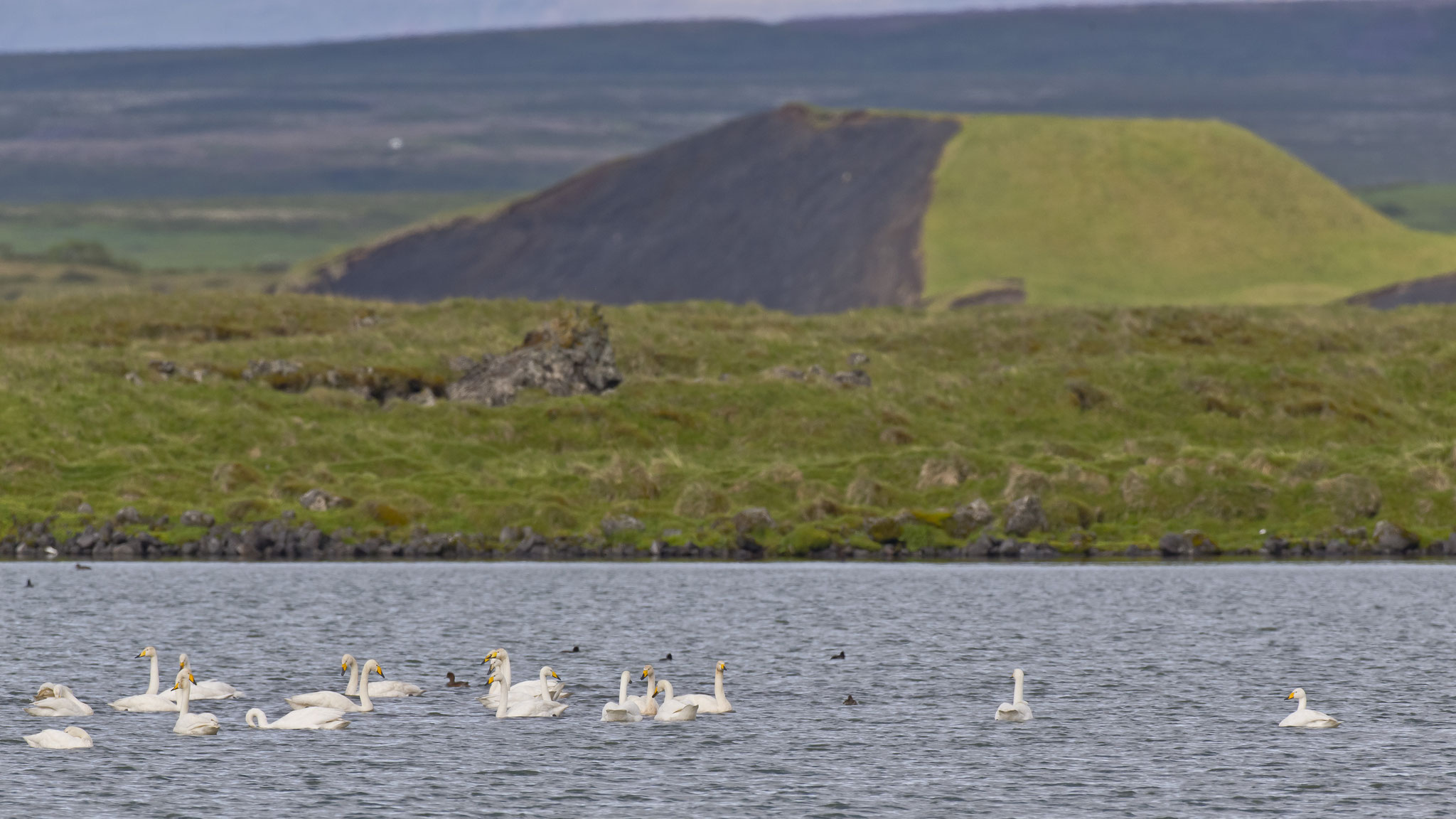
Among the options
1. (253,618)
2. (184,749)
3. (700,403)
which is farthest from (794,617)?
(700,403)

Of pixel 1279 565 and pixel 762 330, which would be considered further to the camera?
pixel 762 330

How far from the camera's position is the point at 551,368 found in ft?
355

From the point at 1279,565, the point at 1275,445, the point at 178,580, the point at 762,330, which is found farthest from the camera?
the point at 762,330

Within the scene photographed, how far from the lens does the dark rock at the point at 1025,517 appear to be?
83.3 metres

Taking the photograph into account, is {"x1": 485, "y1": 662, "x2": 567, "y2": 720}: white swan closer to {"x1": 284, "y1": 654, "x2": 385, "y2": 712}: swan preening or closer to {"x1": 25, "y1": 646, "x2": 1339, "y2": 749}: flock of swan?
{"x1": 25, "y1": 646, "x2": 1339, "y2": 749}: flock of swan

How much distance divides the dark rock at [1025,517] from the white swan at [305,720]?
4607 cm

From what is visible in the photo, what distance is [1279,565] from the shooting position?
76625 mm

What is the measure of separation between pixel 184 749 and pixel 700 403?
226 ft

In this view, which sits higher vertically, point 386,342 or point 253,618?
point 386,342

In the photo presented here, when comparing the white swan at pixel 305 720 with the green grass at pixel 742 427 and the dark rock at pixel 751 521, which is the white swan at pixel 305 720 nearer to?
the green grass at pixel 742 427

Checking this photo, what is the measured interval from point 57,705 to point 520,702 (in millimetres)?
8749

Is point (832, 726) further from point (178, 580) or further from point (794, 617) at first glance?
point (178, 580)

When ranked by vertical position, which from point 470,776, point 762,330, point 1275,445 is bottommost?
point 470,776

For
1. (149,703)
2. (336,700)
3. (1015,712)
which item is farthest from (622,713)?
(149,703)
